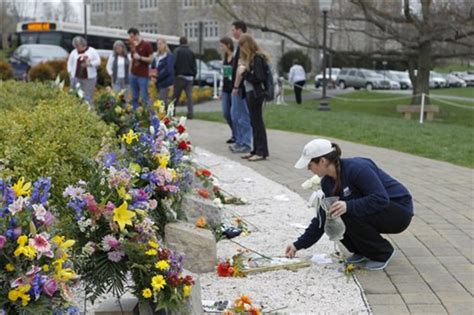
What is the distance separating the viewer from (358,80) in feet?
159

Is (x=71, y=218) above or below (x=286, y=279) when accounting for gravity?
above

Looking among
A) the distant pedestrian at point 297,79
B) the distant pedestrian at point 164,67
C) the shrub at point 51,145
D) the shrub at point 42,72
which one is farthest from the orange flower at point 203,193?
the distant pedestrian at point 297,79

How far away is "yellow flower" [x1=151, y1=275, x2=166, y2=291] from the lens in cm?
302

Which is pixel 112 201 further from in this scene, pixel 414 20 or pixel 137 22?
pixel 137 22

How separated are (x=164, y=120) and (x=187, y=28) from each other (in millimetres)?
59470

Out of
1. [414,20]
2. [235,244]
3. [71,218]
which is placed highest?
[414,20]

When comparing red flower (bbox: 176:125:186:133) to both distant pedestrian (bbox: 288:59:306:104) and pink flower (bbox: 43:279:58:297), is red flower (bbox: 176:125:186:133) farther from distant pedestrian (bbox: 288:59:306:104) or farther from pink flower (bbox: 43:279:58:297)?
distant pedestrian (bbox: 288:59:306:104)

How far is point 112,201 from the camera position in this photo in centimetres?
323

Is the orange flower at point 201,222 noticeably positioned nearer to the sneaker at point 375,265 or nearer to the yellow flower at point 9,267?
the sneaker at point 375,265

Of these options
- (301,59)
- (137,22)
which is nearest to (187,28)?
(137,22)

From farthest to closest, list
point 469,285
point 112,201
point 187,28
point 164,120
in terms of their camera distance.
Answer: point 187,28 → point 164,120 → point 469,285 → point 112,201

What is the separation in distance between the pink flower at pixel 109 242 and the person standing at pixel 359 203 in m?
1.66

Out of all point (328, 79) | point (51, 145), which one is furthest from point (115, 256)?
point (328, 79)

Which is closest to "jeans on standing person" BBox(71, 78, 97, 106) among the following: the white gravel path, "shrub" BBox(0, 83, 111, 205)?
the white gravel path
